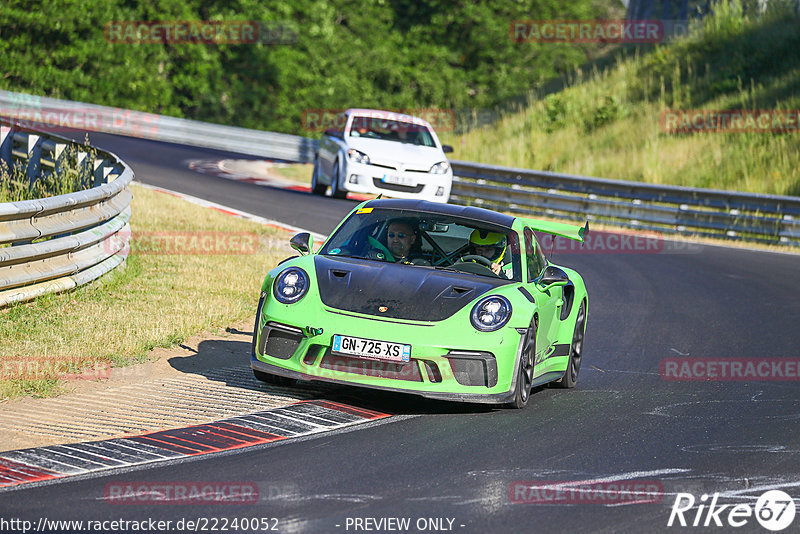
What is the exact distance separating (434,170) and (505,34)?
4205cm

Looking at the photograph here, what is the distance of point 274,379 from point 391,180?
13.3 m

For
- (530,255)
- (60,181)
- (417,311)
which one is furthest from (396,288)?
(60,181)

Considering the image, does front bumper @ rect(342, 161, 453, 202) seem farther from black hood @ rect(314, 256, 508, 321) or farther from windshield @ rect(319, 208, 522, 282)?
black hood @ rect(314, 256, 508, 321)

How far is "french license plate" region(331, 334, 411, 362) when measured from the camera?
289 inches

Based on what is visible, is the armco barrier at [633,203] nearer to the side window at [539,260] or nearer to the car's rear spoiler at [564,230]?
the car's rear spoiler at [564,230]

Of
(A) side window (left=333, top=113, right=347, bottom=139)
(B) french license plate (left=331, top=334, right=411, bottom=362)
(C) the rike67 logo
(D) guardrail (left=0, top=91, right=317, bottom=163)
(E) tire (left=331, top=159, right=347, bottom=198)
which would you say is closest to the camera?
(C) the rike67 logo

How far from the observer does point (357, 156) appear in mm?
21547

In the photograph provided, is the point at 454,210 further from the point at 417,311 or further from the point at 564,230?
the point at 417,311

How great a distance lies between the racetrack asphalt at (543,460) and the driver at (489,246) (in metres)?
1.08

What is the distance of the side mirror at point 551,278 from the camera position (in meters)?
8.48

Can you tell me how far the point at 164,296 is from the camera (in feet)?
38.2

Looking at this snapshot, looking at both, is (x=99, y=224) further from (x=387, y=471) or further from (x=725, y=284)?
(x=725, y=284)

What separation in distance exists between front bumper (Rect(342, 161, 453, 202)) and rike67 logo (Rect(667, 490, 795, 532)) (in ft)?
50.7

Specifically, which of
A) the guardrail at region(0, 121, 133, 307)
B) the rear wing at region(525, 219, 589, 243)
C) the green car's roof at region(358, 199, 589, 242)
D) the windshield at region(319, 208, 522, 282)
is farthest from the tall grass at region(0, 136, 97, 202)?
the rear wing at region(525, 219, 589, 243)
